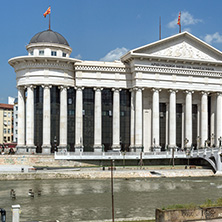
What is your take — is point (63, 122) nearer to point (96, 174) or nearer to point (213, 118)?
point (96, 174)

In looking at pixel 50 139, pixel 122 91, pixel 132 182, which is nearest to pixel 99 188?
pixel 132 182

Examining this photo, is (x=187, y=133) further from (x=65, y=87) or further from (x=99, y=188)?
A: (x=99, y=188)

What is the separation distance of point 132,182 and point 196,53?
139ft

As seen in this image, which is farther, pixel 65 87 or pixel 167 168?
pixel 65 87

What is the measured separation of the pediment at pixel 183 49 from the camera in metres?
86.5

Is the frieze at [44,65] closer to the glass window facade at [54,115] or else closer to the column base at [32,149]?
the glass window facade at [54,115]

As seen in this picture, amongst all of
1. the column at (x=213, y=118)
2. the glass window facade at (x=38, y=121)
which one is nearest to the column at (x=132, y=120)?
the glass window facade at (x=38, y=121)

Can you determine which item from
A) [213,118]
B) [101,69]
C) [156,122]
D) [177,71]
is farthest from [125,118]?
[213,118]

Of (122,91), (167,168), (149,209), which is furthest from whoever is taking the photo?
(122,91)

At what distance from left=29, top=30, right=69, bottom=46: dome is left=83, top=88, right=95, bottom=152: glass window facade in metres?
12.7

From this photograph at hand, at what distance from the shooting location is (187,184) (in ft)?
198

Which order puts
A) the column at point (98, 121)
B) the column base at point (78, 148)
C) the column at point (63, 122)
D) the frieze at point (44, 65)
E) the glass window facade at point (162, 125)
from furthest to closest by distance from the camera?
the glass window facade at point (162, 125) < the column at point (98, 121) < the column base at point (78, 148) < the column at point (63, 122) < the frieze at point (44, 65)

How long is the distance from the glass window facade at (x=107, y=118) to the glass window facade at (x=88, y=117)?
262 cm

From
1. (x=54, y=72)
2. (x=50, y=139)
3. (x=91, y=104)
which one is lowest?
(x=50, y=139)
